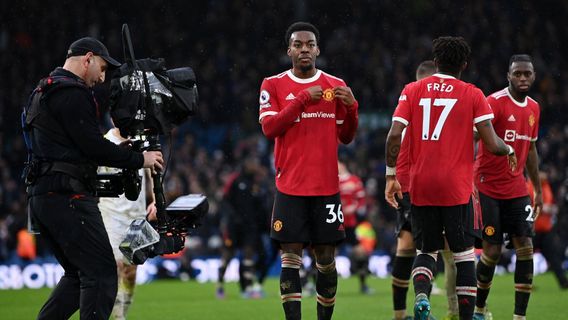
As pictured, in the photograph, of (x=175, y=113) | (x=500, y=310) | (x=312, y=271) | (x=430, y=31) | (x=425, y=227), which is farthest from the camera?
(x=430, y=31)

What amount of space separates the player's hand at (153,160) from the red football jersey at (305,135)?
1.17m

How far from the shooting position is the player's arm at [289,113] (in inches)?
331

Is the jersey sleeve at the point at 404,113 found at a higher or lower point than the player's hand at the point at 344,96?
lower

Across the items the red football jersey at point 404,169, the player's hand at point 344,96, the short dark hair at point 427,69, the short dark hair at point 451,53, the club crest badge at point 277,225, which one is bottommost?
the club crest badge at point 277,225

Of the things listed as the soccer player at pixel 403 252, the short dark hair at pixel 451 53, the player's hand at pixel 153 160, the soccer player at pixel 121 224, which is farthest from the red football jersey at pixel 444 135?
the soccer player at pixel 121 224

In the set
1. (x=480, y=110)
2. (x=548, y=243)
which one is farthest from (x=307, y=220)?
(x=548, y=243)

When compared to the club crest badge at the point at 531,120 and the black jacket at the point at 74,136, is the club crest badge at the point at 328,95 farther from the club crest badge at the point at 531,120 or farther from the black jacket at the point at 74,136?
the club crest badge at the point at 531,120

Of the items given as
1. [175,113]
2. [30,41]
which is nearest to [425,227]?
[175,113]

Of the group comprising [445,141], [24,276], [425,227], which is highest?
[445,141]

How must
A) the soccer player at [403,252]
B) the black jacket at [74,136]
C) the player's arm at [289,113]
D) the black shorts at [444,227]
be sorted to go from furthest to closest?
the soccer player at [403,252], the black shorts at [444,227], the player's arm at [289,113], the black jacket at [74,136]

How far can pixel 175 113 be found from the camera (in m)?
8.02

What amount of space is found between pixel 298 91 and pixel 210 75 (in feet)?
67.0

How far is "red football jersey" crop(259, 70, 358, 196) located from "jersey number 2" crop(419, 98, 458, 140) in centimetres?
62

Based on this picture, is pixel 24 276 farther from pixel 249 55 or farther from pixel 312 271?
pixel 249 55
